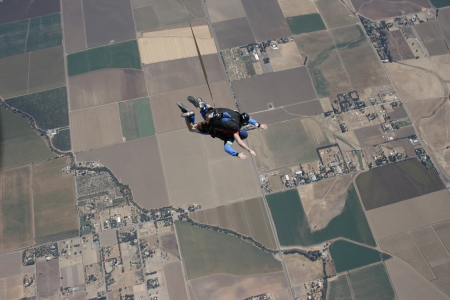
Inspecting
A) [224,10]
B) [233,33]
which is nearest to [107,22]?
[224,10]

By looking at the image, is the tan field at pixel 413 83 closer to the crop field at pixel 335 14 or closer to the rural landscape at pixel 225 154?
the rural landscape at pixel 225 154

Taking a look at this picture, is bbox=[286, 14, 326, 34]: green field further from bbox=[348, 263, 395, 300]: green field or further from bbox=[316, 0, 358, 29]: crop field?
bbox=[348, 263, 395, 300]: green field

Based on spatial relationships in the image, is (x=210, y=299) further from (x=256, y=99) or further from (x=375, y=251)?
(x=256, y=99)

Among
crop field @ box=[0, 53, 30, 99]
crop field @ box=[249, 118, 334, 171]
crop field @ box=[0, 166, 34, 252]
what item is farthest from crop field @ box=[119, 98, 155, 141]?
crop field @ box=[0, 53, 30, 99]

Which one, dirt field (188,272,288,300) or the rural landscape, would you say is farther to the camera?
the rural landscape

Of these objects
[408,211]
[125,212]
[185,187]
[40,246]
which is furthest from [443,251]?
[40,246]

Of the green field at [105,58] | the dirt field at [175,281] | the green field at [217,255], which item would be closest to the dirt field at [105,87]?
the green field at [105,58]
